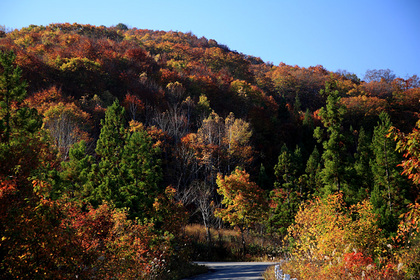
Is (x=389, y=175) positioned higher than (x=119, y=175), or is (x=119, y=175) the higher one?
(x=119, y=175)

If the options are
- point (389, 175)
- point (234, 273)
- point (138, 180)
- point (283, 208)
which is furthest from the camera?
point (283, 208)

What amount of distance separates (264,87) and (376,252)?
248ft

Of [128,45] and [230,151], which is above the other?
[128,45]

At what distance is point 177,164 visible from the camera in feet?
167

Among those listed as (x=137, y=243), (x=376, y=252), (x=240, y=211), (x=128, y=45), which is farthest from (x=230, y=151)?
(x=128, y=45)

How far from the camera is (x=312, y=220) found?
17.9 m

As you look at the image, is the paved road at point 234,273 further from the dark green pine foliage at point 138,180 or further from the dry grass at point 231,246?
the dry grass at point 231,246

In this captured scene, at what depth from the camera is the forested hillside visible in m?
9.21

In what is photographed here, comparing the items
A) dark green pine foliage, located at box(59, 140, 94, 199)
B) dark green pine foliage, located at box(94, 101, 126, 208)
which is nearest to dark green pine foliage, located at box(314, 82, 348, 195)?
dark green pine foliage, located at box(94, 101, 126, 208)

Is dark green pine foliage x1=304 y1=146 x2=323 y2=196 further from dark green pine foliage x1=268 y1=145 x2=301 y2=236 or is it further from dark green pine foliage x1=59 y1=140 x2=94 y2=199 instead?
dark green pine foliage x1=59 y1=140 x2=94 y2=199

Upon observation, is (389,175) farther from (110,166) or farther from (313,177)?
(110,166)

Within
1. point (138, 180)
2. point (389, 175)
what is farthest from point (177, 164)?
point (389, 175)

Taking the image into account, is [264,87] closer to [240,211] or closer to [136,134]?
[240,211]

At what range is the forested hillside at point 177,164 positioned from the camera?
9211 mm
